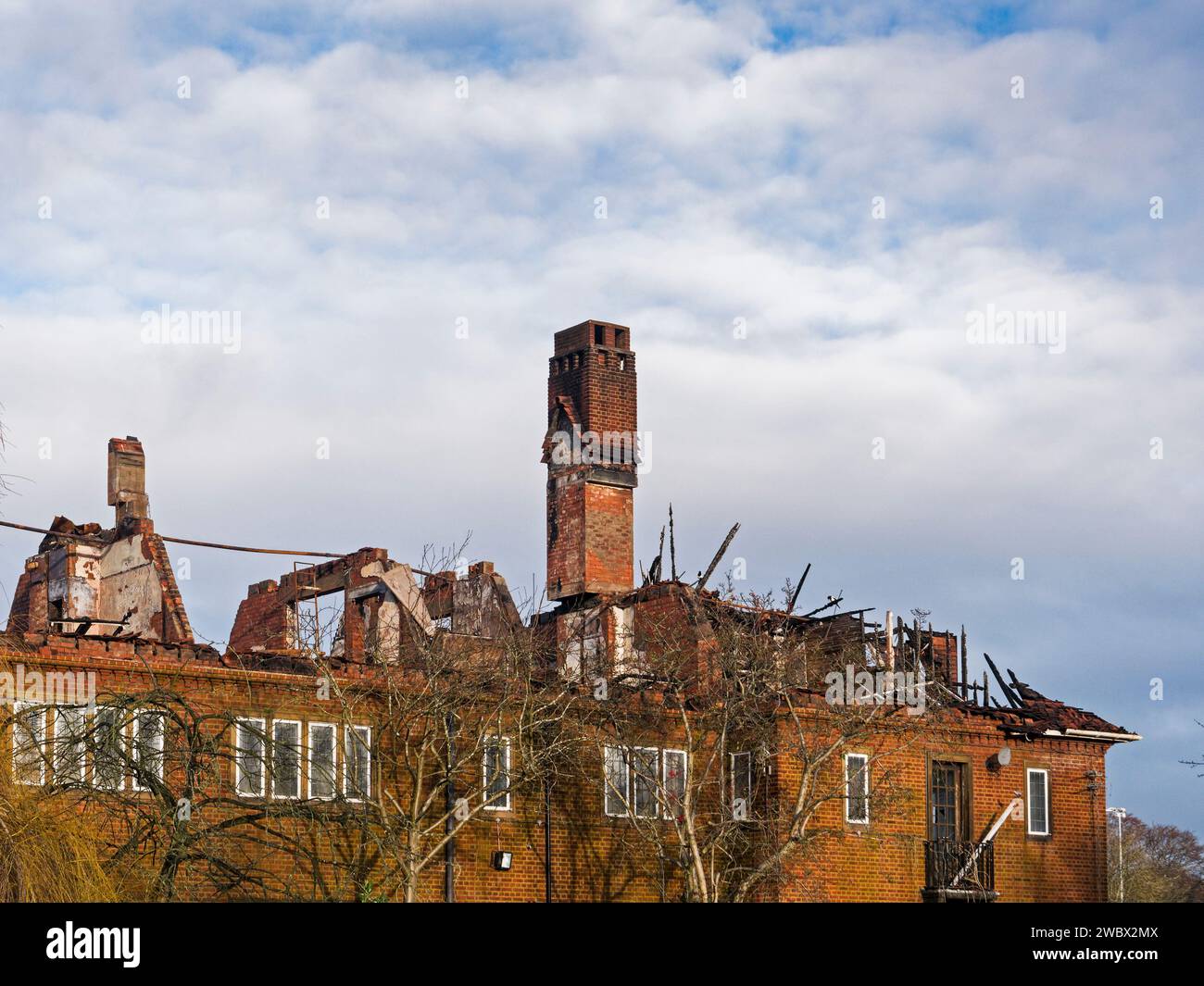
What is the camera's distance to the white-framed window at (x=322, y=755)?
24734mm

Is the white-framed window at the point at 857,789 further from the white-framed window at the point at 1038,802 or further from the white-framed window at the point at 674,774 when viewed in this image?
the white-framed window at the point at 1038,802

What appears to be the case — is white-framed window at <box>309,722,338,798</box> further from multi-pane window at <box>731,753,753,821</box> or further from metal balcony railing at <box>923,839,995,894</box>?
metal balcony railing at <box>923,839,995,894</box>

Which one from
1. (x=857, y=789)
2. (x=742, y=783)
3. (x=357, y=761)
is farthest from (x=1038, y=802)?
(x=357, y=761)

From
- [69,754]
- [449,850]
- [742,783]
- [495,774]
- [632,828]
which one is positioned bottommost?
[449,850]

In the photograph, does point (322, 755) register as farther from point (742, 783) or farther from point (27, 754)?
point (27, 754)

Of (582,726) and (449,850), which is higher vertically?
(582,726)

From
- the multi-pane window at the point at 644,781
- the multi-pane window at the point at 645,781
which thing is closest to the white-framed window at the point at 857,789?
the multi-pane window at the point at 644,781

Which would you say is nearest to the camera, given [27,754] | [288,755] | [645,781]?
[27,754]

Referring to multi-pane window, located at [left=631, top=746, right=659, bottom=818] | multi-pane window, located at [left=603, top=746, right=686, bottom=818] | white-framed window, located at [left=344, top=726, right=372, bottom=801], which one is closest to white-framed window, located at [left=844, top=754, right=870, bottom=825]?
multi-pane window, located at [left=603, top=746, right=686, bottom=818]

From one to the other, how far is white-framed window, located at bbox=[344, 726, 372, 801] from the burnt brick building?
82mm

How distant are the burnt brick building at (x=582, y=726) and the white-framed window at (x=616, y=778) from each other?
63mm

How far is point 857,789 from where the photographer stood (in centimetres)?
2962

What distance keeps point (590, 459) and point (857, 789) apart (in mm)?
10341
